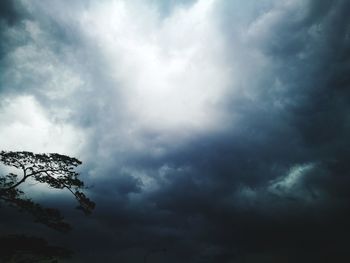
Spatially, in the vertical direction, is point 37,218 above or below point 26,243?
above

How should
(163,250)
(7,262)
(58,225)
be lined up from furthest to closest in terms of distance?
(163,250), (58,225), (7,262)

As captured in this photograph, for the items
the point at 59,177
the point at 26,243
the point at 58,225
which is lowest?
the point at 26,243

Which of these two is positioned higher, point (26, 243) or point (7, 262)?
point (26, 243)

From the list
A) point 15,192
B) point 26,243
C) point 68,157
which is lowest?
point 26,243

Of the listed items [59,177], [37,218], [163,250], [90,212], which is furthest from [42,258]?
[163,250]

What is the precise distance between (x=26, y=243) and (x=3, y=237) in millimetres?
1493

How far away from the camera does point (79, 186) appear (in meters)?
20.1

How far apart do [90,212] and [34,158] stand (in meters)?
5.51

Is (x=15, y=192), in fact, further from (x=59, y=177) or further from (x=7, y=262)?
(x=7, y=262)

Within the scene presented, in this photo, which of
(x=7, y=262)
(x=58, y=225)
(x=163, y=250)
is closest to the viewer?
(x=7, y=262)

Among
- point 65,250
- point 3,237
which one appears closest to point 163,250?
point 65,250

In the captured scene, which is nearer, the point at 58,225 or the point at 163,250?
the point at 58,225

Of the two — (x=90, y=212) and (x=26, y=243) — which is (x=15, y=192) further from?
(x=90, y=212)

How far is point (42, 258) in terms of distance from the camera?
1934 cm
